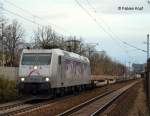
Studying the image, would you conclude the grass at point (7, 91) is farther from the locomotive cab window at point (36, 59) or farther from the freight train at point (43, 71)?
the locomotive cab window at point (36, 59)

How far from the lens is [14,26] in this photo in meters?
77.4

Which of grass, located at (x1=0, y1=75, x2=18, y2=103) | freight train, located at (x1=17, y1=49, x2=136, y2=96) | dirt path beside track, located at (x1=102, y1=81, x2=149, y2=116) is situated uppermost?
freight train, located at (x1=17, y1=49, x2=136, y2=96)

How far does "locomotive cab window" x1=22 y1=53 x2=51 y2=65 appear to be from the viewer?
3025 cm

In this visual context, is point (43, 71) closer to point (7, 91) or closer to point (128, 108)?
point (7, 91)

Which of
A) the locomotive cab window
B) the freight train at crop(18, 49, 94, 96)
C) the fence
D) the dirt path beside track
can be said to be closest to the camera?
the dirt path beside track

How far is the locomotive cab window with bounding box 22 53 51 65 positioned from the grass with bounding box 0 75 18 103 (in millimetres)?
2395

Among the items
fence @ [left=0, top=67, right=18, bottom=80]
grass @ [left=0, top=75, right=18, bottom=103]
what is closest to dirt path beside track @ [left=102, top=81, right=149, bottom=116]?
grass @ [left=0, top=75, right=18, bottom=103]

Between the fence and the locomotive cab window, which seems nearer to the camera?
the locomotive cab window

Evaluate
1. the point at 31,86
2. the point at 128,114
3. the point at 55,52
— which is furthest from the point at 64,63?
the point at 128,114

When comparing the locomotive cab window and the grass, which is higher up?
the locomotive cab window

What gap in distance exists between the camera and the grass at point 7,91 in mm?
30266

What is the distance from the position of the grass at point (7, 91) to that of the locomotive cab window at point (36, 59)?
7.86 feet

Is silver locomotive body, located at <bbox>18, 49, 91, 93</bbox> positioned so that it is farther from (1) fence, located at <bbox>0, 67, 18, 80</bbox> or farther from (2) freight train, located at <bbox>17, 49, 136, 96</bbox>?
(1) fence, located at <bbox>0, 67, 18, 80</bbox>

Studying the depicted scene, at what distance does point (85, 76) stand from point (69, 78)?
9651mm
